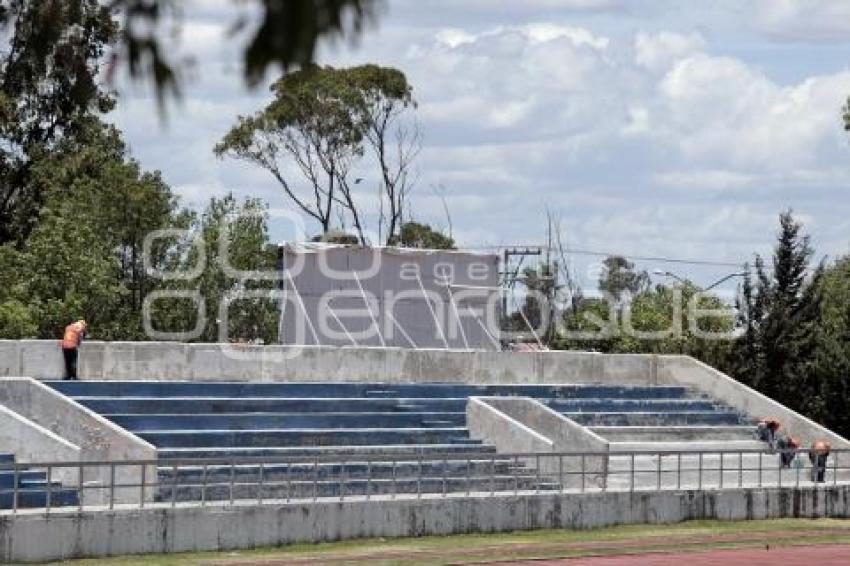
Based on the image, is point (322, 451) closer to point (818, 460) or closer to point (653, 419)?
point (818, 460)

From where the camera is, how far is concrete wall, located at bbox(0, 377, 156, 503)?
29375mm

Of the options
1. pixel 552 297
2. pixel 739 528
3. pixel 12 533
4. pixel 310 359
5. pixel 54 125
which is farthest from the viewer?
pixel 552 297

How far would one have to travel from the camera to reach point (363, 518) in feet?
98.8

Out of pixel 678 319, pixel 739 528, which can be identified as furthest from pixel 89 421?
pixel 678 319

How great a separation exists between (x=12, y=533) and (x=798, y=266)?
3388cm

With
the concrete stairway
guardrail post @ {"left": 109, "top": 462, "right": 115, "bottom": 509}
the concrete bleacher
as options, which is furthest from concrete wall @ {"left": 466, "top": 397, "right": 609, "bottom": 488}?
guardrail post @ {"left": 109, "top": 462, "right": 115, "bottom": 509}

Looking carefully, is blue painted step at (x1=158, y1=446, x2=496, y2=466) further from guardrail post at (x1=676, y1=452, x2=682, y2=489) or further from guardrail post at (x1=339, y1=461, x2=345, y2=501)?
guardrail post at (x1=676, y1=452, x2=682, y2=489)

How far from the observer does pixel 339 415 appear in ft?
120

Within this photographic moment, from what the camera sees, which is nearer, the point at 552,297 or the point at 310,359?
the point at 310,359

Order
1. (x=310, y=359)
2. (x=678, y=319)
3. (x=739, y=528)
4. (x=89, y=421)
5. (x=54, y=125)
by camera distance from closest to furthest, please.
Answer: (x=89, y=421)
(x=739, y=528)
(x=310, y=359)
(x=54, y=125)
(x=678, y=319)

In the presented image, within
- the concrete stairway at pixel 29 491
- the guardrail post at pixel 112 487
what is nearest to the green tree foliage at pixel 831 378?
the concrete stairway at pixel 29 491

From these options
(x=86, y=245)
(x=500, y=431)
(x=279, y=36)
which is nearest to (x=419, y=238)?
(x=86, y=245)

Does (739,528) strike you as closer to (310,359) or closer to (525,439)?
(525,439)

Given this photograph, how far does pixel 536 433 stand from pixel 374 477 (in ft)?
17.1
